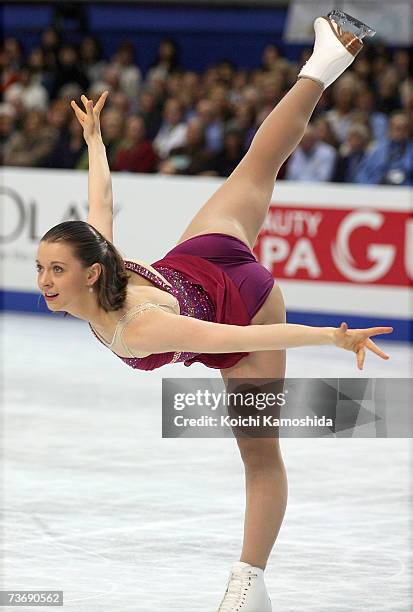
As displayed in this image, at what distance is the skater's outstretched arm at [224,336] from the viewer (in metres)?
3.27

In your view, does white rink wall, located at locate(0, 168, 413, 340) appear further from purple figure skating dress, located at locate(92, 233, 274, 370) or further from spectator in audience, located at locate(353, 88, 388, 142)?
purple figure skating dress, located at locate(92, 233, 274, 370)

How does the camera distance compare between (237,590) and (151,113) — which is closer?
(237,590)

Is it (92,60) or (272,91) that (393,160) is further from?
(92,60)

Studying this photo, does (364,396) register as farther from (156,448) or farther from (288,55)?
(288,55)

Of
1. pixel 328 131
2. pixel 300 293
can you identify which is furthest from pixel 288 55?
pixel 300 293

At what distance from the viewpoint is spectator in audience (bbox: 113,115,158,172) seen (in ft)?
37.2

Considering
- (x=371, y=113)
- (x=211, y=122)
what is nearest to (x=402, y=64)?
(x=371, y=113)

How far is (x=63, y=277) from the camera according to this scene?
11.7 ft

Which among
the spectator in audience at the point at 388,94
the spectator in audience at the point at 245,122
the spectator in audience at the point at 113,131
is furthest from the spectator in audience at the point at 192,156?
the spectator in audience at the point at 388,94

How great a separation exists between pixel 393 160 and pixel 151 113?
117 inches

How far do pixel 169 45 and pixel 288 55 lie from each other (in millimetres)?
1610

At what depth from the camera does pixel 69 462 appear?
628cm

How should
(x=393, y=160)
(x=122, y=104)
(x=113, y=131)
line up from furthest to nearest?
A: 1. (x=122, y=104)
2. (x=113, y=131)
3. (x=393, y=160)

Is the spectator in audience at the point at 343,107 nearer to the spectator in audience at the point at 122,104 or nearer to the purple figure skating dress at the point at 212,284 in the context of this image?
the spectator in audience at the point at 122,104
